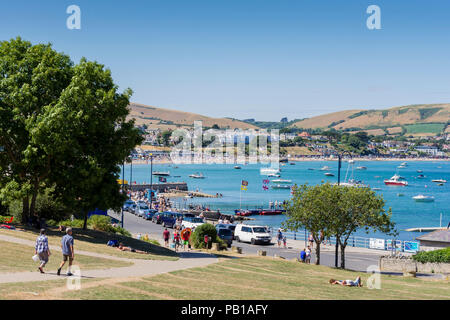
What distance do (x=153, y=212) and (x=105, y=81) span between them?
3423 centimetres

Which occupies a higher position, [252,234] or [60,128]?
[60,128]

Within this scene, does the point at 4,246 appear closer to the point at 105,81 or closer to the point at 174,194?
the point at 105,81

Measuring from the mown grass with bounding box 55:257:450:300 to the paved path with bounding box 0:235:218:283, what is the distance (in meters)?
0.97

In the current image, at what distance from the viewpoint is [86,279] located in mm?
15641

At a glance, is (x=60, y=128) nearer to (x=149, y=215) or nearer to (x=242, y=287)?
(x=242, y=287)

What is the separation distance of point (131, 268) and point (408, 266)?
60.6ft

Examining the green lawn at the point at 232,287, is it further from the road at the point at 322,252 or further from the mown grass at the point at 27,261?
the road at the point at 322,252

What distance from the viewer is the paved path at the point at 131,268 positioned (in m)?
15.4

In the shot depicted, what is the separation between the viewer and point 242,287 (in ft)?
54.1

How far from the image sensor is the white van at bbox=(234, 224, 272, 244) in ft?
142

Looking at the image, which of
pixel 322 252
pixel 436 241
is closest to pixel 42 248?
pixel 436 241

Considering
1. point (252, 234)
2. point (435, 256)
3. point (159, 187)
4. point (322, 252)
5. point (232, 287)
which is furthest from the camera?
point (159, 187)
